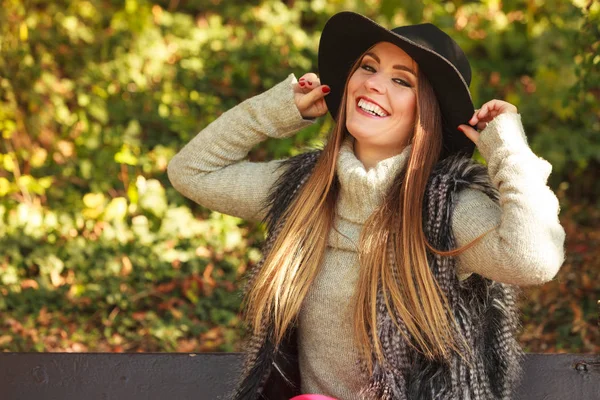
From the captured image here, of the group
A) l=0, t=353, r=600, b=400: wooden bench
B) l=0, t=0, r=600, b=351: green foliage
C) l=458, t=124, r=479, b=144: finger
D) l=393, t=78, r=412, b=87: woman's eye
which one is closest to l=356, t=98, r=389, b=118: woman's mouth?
l=393, t=78, r=412, b=87: woman's eye

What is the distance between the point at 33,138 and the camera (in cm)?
589

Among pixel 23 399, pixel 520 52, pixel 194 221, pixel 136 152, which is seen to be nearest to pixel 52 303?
pixel 194 221

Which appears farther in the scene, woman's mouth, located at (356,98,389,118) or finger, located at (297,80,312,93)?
finger, located at (297,80,312,93)

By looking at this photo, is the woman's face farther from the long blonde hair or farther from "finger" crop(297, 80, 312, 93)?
"finger" crop(297, 80, 312, 93)

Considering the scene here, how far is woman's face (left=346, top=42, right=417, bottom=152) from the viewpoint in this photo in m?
2.47

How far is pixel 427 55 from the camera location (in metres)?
2.37

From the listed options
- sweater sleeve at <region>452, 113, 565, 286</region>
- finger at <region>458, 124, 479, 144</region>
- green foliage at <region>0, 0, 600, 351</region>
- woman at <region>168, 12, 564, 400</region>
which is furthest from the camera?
green foliage at <region>0, 0, 600, 351</region>

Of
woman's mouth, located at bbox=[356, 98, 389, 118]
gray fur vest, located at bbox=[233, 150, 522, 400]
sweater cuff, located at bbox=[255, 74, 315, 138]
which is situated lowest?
gray fur vest, located at bbox=[233, 150, 522, 400]

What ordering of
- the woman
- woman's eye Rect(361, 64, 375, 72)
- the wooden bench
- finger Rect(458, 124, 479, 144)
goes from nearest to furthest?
1. the woman
2. finger Rect(458, 124, 479, 144)
3. woman's eye Rect(361, 64, 375, 72)
4. the wooden bench

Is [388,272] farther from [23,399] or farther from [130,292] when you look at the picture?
[130,292]

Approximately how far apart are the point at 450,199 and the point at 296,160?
638 millimetres

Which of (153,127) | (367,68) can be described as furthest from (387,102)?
(153,127)

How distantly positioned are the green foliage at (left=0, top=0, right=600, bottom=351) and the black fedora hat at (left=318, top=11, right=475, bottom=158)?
1.42 m

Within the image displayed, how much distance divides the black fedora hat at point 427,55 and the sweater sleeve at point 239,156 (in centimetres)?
22
